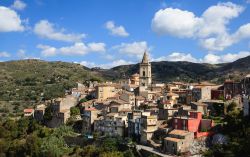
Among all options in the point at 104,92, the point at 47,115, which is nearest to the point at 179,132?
the point at 104,92

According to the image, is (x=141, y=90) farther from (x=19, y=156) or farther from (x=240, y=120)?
(x=240, y=120)

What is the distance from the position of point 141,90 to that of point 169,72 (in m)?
104

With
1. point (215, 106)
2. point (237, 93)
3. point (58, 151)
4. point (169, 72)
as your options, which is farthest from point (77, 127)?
point (169, 72)

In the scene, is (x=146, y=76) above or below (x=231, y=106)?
above

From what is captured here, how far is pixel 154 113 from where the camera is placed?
2060 inches

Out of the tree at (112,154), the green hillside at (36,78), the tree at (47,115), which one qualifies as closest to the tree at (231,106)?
the tree at (112,154)

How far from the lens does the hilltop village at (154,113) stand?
43719mm

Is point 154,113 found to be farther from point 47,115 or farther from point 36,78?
point 36,78

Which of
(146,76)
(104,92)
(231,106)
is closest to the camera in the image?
(231,106)

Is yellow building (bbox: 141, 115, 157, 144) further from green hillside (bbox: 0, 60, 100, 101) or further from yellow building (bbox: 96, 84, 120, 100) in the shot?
green hillside (bbox: 0, 60, 100, 101)

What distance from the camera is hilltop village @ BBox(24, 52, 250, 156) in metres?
43.7

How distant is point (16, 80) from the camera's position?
12381 centimetres

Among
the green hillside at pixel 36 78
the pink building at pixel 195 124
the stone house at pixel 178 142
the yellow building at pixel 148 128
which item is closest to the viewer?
the stone house at pixel 178 142

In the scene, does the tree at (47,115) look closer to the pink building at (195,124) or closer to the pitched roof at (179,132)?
the pink building at (195,124)
